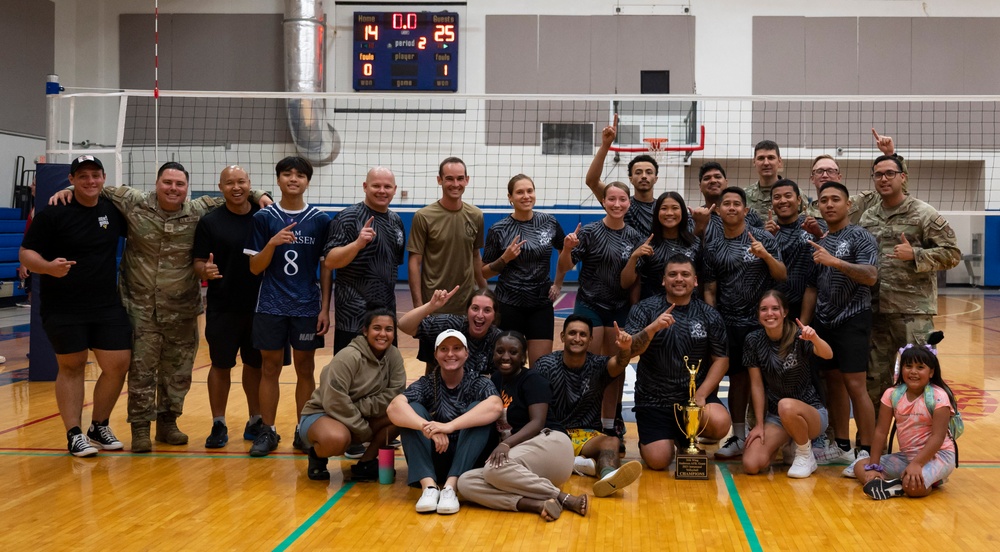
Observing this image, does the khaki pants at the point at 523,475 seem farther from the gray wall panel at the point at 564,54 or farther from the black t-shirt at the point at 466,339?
the gray wall panel at the point at 564,54

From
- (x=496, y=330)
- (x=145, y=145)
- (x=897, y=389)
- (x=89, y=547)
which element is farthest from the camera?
(x=145, y=145)

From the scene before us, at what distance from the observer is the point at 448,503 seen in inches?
198

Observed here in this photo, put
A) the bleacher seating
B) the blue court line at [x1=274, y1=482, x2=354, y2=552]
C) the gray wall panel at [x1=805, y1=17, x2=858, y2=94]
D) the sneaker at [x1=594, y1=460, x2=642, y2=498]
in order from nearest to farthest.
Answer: the blue court line at [x1=274, y1=482, x2=354, y2=552], the sneaker at [x1=594, y1=460, x2=642, y2=498], the bleacher seating, the gray wall panel at [x1=805, y1=17, x2=858, y2=94]

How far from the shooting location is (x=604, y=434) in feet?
19.9

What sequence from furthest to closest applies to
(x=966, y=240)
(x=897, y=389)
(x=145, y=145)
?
(x=966, y=240), (x=145, y=145), (x=897, y=389)

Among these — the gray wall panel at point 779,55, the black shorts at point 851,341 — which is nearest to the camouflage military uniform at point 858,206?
the black shorts at point 851,341

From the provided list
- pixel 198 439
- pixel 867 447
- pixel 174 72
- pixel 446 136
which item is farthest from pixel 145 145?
pixel 867 447

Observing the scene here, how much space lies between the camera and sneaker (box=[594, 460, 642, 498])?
17.0ft

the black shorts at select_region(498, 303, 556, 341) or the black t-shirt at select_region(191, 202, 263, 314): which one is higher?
the black t-shirt at select_region(191, 202, 263, 314)

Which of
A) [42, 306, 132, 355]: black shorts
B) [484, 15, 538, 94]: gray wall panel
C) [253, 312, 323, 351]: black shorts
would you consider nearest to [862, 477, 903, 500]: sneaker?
[253, 312, 323, 351]: black shorts

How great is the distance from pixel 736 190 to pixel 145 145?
16.6 m

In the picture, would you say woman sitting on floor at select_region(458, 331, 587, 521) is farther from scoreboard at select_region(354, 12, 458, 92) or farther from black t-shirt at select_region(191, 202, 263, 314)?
scoreboard at select_region(354, 12, 458, 92)

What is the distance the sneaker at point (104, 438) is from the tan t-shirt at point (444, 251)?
246cm

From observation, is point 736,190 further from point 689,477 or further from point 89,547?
point 89,547
